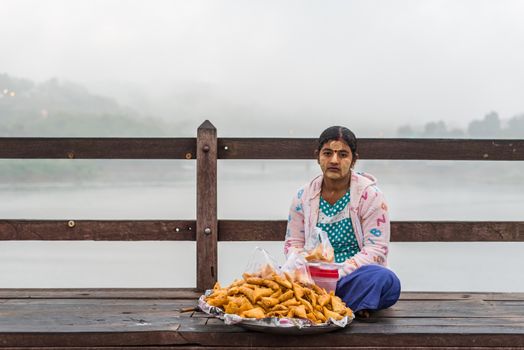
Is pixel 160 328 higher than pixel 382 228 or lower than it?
lower

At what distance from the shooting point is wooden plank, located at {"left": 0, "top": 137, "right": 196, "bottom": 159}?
14.2ft

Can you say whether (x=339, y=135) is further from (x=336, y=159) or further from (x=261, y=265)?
(x=261, y=265)

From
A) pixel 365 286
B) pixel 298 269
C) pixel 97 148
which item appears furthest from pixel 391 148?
pixel 97 148

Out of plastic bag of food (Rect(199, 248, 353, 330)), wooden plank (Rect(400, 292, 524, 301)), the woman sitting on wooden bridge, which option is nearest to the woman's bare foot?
the woman sitting on wooden bridge

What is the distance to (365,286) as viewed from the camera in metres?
3.09

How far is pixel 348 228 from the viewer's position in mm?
3352

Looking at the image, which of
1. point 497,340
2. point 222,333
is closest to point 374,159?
point 497,340

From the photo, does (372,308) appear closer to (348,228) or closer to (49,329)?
(348,228)

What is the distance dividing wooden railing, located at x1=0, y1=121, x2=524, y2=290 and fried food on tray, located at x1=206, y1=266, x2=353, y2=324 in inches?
52.3

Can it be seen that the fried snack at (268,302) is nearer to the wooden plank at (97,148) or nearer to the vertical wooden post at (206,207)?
the vertical wooden post at (206,207)

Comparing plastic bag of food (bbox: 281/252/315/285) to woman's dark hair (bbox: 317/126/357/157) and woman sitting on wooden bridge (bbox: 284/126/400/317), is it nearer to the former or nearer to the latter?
woman sitting on wooden bridge (bbox: 284/126/400/317)

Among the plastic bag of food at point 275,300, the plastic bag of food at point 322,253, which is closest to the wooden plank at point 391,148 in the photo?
the plastic bag of food at point 322,253

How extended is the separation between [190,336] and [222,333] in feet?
0.50

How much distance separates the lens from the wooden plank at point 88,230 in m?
4.20
